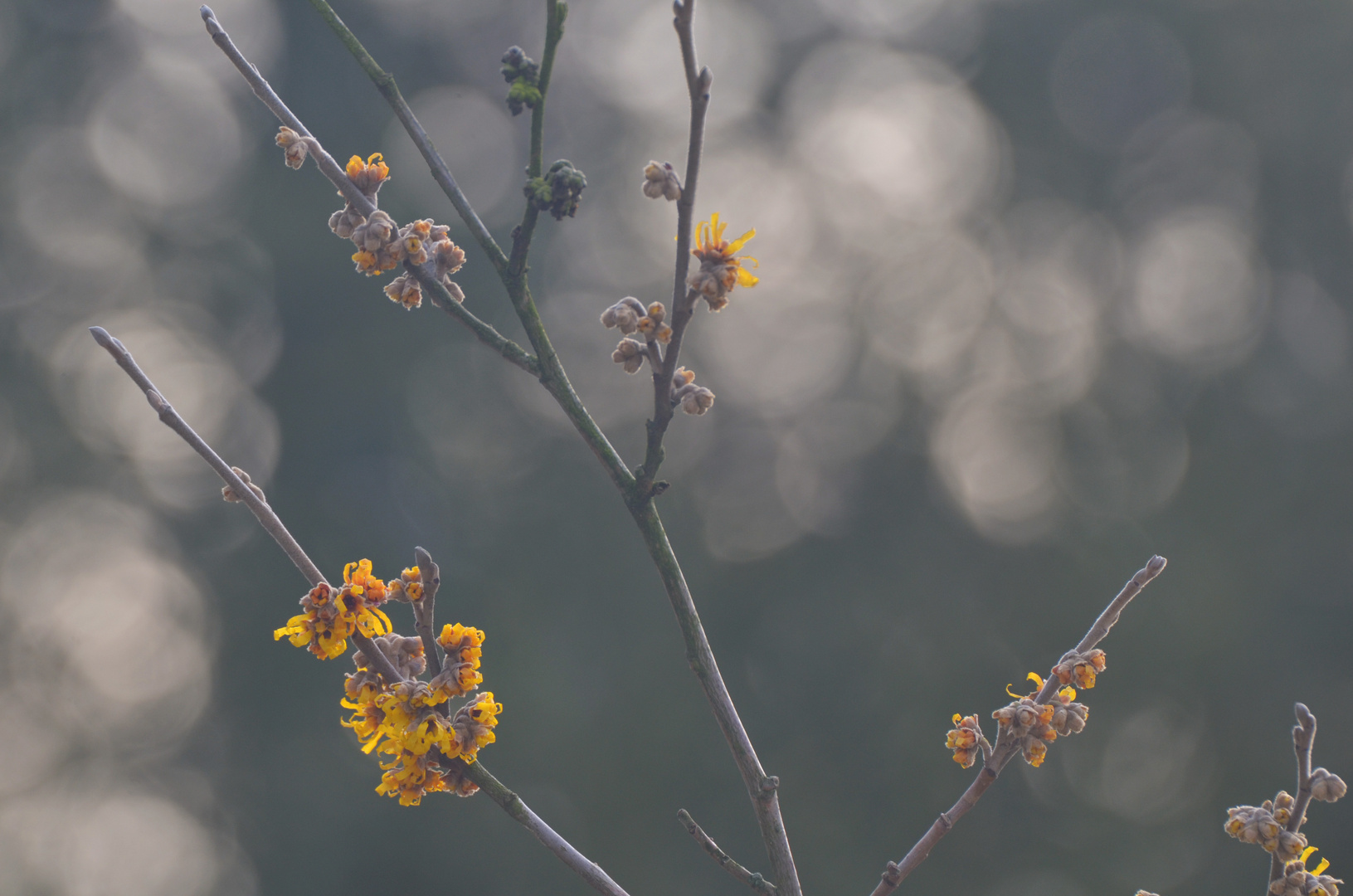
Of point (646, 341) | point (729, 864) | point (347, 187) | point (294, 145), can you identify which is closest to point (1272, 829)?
point (729, 864)

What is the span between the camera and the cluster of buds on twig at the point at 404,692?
4.21ft

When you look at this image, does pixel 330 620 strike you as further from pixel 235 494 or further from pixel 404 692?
pixel 235 494

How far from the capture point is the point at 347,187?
1464 mm

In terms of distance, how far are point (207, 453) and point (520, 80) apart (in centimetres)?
68

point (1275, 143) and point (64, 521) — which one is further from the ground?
point (1275, 143)

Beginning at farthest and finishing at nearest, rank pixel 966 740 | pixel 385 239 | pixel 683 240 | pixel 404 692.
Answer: pixel 966 740
pixel 385 239
pixel 404 692
pixel 683 240

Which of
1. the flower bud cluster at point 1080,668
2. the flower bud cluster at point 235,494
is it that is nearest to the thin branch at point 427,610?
the flower bud cluster at point 235,494

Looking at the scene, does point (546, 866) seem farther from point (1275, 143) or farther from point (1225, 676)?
point (1275, 143)

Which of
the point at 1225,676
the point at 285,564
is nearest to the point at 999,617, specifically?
the point at 1225,676

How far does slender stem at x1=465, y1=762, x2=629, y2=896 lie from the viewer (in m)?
1.30

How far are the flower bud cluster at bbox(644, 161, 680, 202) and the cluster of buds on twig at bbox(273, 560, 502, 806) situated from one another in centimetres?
63

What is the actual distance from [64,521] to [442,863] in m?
5.52

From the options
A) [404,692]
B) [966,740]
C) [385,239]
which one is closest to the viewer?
[404,692]

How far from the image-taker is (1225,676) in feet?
29.7
